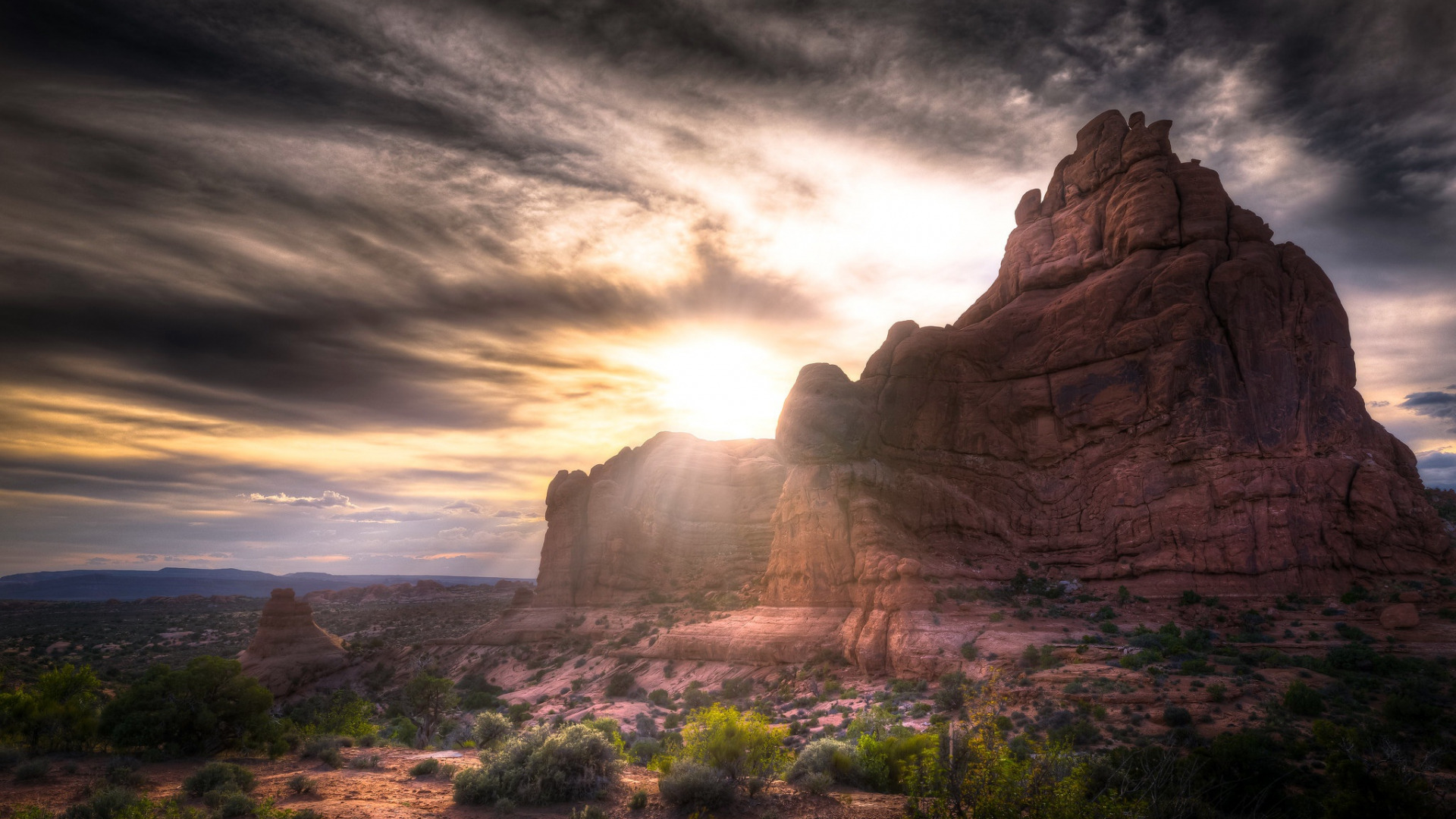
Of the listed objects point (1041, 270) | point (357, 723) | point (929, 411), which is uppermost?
A: point (1041, 270)

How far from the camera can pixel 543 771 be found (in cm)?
1468

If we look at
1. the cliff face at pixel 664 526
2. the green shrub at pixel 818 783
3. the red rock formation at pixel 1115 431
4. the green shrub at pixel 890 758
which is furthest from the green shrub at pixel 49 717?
the cliff face at pixel 664 526

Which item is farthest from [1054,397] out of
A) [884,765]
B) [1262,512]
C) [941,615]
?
[884,765]

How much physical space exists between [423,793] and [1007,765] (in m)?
13.2

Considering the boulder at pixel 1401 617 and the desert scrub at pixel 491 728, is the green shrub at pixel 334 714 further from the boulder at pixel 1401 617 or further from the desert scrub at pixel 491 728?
the boulder at pixel 1401 617

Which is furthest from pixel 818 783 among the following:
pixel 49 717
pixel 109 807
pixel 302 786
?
pixel 49 717

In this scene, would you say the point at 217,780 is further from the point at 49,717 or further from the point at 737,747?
the point at 737,747

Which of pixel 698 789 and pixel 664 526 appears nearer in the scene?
pixel 698 789

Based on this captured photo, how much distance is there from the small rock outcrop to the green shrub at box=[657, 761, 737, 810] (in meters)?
38.5

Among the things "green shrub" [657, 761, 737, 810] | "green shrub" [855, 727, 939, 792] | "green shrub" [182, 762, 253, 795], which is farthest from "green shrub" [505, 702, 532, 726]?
"green shrub" [855, 727, 939, 792]

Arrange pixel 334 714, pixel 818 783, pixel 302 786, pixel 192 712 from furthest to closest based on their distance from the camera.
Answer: pixel 334 714 < pixel 192 712 < pixel 302 786 < pixel 818 783

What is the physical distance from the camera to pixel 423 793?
14.9 metres

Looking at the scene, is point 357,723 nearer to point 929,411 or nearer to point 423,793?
point 423,793

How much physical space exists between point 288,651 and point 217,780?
112 feet
